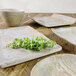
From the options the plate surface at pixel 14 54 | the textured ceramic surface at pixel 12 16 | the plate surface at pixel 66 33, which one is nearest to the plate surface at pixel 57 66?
the plate surface at pixel 14 54

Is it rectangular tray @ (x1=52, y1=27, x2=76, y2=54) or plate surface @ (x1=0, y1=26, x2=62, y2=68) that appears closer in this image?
plate surface @ (x1=0, y1=26, x2=62, y2=68)

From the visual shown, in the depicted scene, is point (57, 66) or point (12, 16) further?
point (12, 16)

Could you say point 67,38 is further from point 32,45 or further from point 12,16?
point 12,16

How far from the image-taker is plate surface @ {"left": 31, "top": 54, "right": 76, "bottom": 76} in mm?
406

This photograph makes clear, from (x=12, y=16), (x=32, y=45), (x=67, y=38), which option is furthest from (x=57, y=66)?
(x=12, y=16)

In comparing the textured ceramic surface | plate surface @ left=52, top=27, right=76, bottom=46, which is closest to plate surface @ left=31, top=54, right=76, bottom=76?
plate surface @ left=52, top=27, right=76, bottom=46

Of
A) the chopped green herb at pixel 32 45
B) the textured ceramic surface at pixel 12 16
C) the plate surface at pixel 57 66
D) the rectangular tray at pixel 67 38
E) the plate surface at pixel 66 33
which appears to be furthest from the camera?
the textured ceramic surface at pixel 12 16

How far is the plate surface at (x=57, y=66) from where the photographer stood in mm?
406

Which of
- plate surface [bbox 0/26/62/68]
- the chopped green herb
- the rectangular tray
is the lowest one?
the rectangular tray

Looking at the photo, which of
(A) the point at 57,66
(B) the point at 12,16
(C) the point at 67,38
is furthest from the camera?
(B) the point at 12,16

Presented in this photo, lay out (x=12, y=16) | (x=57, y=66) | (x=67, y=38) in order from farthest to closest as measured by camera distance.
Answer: (x=12, y=16), (x=67, y=38), (x=57, y=66)

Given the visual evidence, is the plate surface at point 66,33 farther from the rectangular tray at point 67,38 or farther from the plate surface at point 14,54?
the plate surface at point 14,54

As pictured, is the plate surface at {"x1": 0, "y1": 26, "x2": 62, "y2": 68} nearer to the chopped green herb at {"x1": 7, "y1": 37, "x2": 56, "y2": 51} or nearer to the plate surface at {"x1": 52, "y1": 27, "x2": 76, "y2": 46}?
the chopped green herb at {"x1": 7, "y1": 37, "x2": 56, "y2": 51}

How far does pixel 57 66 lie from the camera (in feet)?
1.47
